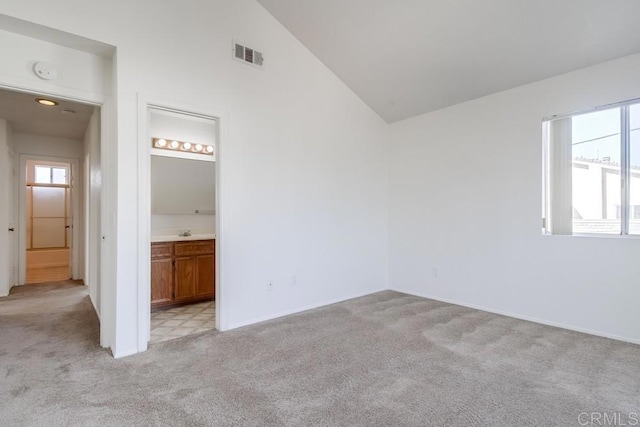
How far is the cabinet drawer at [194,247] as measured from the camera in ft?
12.8

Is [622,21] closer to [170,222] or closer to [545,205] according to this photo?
[545,205]

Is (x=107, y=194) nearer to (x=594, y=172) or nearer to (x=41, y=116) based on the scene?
(x=41, y=116)

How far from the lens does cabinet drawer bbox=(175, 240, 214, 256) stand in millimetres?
3893

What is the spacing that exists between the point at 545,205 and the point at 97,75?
4.55 meters

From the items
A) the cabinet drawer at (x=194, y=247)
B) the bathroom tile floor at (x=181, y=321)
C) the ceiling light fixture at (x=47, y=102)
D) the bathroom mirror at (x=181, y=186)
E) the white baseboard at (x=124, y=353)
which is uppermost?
the ceiling light fixture at (x=47, y=102)

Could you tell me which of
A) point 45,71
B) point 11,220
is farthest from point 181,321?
point 11,220

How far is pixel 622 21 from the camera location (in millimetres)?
2574

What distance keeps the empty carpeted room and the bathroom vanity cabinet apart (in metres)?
0.03

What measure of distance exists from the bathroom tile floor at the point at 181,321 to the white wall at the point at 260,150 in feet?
1.21

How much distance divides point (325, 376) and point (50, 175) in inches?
389

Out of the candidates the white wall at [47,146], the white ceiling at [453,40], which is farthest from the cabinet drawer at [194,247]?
the white wall at [47,146]

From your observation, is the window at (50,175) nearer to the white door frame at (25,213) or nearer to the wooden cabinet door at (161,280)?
the white door frame at (25,213)

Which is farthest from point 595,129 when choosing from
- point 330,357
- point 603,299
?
point 330,357

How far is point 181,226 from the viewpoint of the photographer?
458 cm
